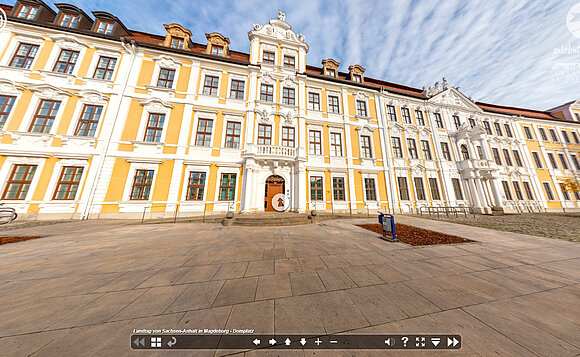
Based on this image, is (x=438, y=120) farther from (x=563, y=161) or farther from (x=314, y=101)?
(x=563, y=161)

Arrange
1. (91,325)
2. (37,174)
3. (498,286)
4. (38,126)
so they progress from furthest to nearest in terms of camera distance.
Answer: (38,126)
(37,174)
(498,286)
(91,325)

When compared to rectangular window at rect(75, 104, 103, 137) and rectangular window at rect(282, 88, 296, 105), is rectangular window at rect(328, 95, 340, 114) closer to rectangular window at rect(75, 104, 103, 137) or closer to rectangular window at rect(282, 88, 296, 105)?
rectangular window at rect(282, 88, 296, 105)

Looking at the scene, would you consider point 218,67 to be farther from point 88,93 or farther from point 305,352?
point 305,352

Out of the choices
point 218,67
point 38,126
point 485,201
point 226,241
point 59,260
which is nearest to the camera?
point 59,260

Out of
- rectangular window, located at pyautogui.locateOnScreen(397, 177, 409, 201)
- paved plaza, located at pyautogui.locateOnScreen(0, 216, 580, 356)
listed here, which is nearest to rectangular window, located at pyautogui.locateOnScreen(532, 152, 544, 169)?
rectangular window, located at pyautogui.locateOnScreen(397, 177, 409, 201)

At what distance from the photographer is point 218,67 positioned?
1291cm

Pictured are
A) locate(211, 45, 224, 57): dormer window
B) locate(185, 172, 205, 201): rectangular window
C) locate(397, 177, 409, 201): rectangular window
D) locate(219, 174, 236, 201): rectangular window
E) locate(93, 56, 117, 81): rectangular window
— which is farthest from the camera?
locate(397, 177, 409, 201): rectangular window

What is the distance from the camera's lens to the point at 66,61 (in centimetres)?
1115

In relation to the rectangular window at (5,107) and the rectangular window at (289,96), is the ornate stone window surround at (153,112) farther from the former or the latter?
the rectangular window at (289,96)

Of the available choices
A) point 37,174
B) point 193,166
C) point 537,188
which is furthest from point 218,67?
point 537,188

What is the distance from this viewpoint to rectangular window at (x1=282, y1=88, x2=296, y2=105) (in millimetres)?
13750

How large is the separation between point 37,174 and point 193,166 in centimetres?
788

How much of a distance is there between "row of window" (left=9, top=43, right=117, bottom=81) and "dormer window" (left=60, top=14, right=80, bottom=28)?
255 centimetres

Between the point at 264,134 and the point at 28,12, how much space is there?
18.6m
